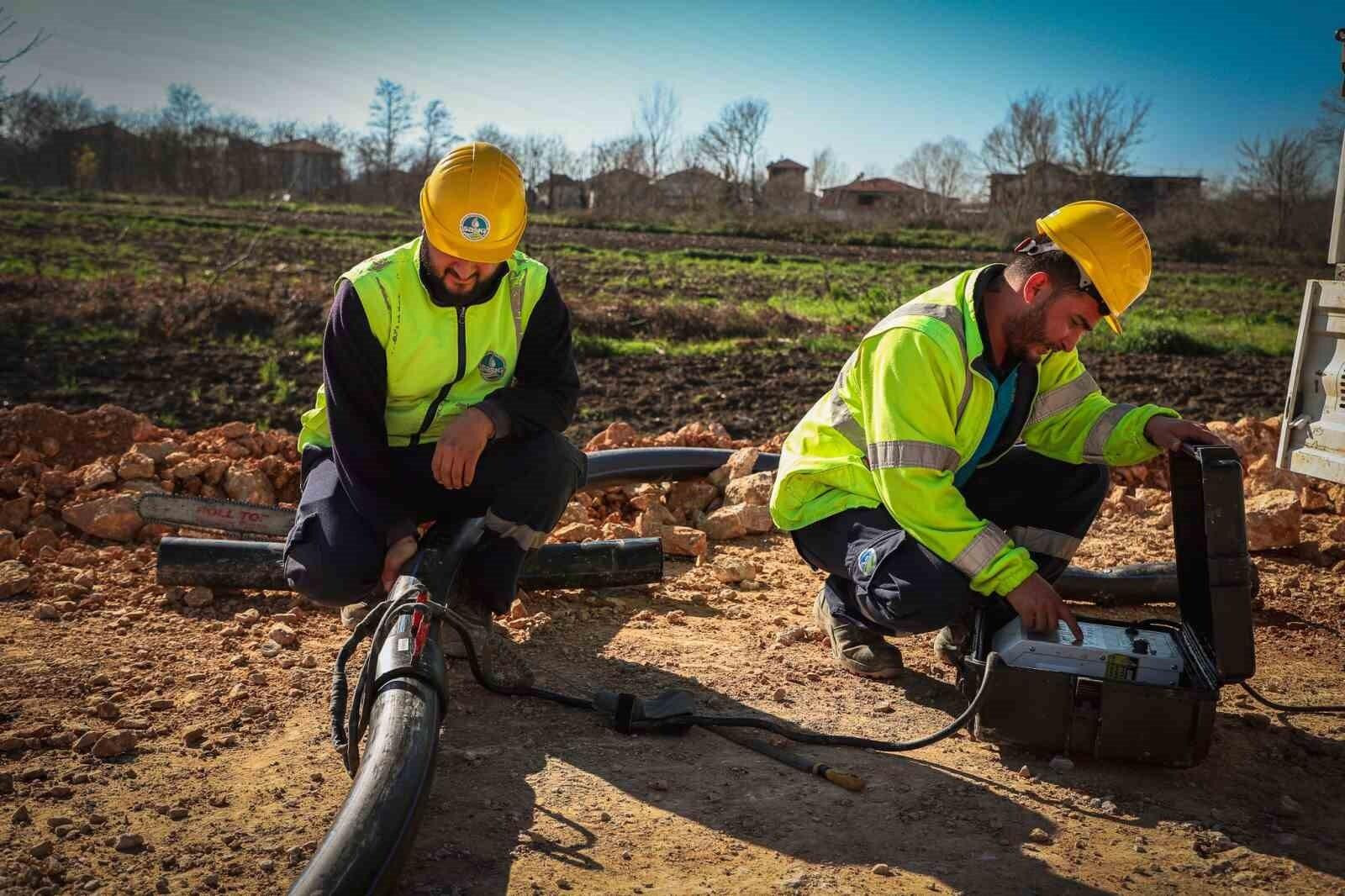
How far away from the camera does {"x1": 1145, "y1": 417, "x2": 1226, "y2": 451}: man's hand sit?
9.55 ft

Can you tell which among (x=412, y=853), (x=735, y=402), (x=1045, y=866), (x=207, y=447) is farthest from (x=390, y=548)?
(x=735, y=402)

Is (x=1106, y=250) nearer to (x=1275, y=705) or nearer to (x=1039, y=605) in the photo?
(x=1039, y=605)

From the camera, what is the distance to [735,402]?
854 cm

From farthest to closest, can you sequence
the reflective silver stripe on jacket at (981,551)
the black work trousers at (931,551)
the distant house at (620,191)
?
1. the distant house at (620,191)
2. the black work trousers at (931,551)
3. the reflective silver stripe on jacket at (981,551)

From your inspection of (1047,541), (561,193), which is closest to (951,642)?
(1047,541)

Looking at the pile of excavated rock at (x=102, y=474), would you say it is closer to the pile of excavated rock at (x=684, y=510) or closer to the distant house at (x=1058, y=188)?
the pile of excavated rock at (x=684, y=510)

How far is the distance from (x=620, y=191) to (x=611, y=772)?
43748mm

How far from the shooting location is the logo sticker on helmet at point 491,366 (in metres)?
3.24

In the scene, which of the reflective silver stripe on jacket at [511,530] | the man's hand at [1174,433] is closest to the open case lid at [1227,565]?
the man's hand at [1174,433]

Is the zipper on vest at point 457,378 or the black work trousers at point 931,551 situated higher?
the zipper on vest at point 457,378

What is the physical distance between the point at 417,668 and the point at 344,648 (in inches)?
8.7

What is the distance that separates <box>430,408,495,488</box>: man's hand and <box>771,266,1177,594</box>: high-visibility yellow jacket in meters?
0.91

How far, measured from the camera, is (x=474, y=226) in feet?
9.61

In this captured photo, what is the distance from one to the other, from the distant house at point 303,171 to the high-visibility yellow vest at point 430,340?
1850 inches
